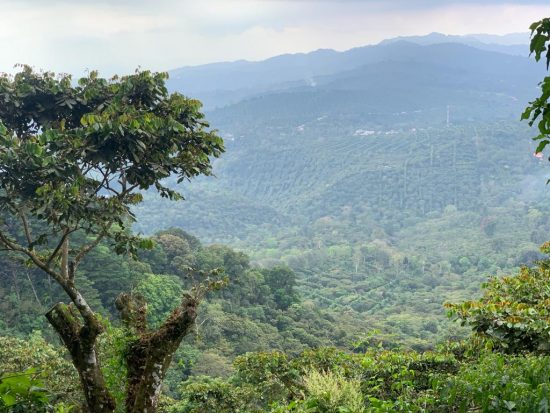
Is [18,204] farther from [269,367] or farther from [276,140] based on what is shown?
[276,140]

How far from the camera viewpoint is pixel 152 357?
4.55m

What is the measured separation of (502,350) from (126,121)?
383cm

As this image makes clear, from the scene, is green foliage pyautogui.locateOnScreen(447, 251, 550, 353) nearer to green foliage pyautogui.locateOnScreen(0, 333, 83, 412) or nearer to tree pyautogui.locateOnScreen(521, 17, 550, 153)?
tree pyautogui.locateOnScreen(521, 17, 550, 153)

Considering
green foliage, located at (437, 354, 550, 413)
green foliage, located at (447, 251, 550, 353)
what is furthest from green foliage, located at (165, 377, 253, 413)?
green foliage, located at (437, 354, 550, 413)

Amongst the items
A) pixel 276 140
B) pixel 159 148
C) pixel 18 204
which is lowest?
pixel 276 140

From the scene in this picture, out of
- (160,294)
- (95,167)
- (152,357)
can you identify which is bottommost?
(160,294)

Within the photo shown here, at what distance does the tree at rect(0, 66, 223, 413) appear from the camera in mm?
4504

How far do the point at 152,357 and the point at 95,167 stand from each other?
189 cm

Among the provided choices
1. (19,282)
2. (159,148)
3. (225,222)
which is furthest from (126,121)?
(225,222)

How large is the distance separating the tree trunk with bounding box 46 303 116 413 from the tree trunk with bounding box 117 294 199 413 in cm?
21

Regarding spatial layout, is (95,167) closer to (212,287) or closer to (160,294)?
(212,287)

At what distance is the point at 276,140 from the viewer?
168875 mm

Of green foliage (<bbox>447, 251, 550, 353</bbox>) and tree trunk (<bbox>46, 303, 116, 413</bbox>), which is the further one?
tree trunk (<bbox>46, 303, 116, 413</bbox>)

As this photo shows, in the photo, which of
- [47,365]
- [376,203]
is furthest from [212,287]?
[376,203]
